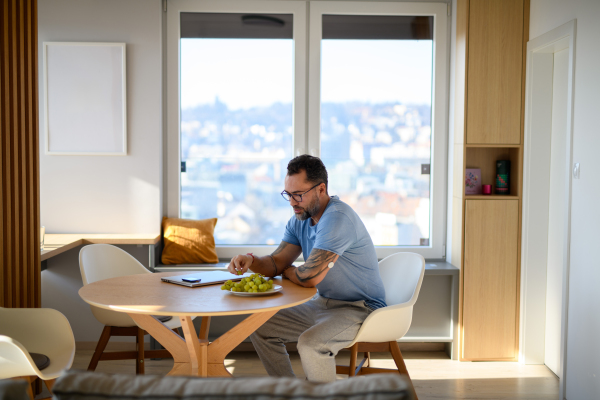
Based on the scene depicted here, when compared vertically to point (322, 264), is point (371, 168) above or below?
above

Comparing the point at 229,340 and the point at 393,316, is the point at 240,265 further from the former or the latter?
the point at 393,316

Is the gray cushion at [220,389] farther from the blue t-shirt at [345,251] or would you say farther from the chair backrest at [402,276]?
the chair backrest at [402,276]

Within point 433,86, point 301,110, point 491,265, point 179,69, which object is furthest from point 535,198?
point 179,69

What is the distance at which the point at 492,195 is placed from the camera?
13.1 ft

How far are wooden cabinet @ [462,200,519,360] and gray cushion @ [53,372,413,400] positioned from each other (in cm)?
306

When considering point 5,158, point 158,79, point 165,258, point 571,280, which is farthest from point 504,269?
point 5,158

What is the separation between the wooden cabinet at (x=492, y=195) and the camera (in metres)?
3.85

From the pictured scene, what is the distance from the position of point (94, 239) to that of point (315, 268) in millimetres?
1964

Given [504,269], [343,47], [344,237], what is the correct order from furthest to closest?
[343,47]
[504,269]
[344,237]

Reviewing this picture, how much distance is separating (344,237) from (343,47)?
2082 mm

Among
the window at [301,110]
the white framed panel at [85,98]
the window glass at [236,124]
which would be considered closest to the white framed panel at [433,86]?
the window at [301,110]

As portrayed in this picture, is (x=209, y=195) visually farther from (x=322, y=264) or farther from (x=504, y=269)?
(x=504, y=269)

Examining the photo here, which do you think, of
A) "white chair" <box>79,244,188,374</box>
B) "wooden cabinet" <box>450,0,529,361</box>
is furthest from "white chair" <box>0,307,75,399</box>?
"wooden cabinet" <box>450,0,529,361</box>

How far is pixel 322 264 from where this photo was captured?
8.66 ft
